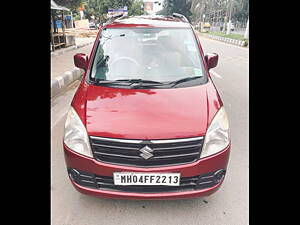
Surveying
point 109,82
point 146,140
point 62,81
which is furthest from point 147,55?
point 62,81

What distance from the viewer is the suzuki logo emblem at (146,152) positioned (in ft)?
6.11

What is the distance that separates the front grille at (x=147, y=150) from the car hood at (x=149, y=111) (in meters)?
0.05

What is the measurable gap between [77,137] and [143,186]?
66 centimetres

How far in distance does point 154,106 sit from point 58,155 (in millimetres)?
1636

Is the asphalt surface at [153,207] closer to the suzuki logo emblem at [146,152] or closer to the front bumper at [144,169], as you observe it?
the front bumper at [144,169]

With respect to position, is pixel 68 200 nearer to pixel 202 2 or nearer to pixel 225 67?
pixel 225 67

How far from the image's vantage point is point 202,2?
175 ft

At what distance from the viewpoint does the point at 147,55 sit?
2826 millimetres

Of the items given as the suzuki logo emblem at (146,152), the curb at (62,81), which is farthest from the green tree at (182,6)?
the suzuki logo emblem at (146,152)

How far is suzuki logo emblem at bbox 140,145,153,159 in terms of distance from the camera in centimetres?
186

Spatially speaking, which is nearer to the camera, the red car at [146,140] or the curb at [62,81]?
the red car at [146,140]

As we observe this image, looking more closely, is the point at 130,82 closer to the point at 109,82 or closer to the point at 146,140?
the point at 109,82

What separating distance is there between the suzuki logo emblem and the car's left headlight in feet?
1.38
